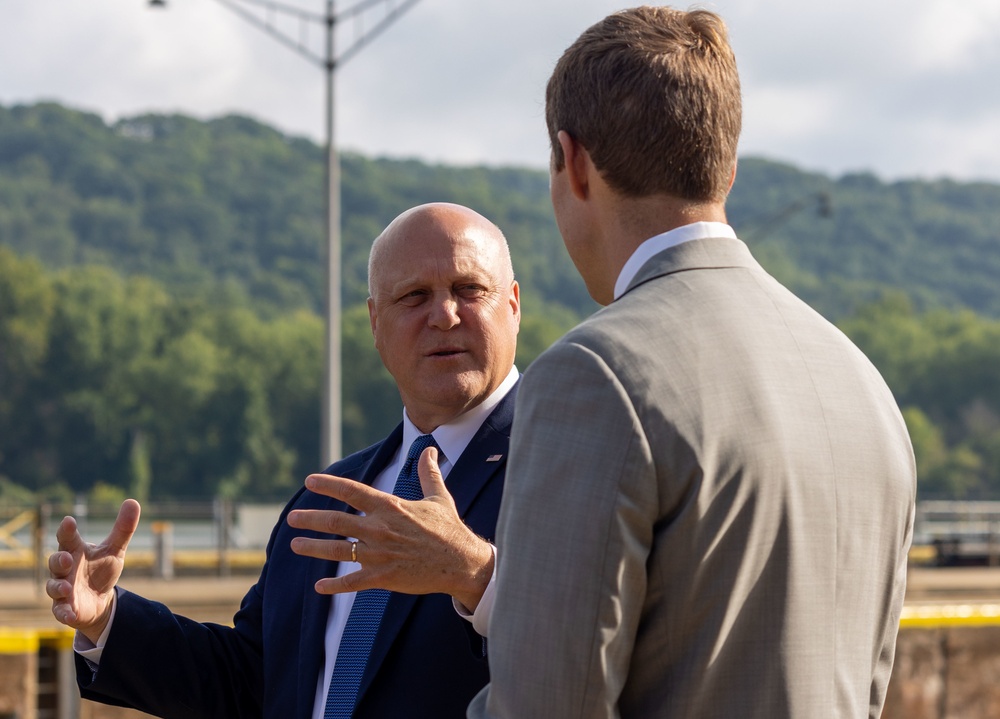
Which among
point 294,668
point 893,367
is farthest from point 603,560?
point 893,367

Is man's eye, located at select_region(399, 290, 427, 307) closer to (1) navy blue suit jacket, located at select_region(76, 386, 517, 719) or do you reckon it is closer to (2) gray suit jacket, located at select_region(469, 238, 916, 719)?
(1) navy blue suit jacket, located at select_region(76, 386, 517, 719)

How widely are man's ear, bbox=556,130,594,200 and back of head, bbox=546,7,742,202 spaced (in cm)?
1

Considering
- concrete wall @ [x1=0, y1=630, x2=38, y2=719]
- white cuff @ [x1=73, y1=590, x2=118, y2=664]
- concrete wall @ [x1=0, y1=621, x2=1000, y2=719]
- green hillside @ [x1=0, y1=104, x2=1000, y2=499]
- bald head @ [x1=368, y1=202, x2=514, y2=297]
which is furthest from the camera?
green hillside @ [x1=0, y1=104, x2=1000, y2=499]

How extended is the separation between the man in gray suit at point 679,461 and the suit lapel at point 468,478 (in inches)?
38.5

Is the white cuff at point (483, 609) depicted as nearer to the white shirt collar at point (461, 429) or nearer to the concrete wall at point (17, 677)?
the white shirt collar at point (461, 429)

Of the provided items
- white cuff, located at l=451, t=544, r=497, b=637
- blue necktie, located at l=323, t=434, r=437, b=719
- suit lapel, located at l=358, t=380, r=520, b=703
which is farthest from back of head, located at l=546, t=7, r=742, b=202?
blue necktie, located at l=323, t=434, r=437, b=719

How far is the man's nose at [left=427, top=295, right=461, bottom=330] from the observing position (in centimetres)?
356

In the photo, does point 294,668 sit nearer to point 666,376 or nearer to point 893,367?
point 666,376

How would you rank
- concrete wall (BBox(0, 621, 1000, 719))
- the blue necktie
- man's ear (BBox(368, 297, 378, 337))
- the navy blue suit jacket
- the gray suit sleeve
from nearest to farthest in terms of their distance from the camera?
the gray suit sleeve → the navy blue suit jacket → the blue necktie → man's ear (BBox(368, 297, 378, 337)) → concrete wall (BBox(0, 621, 1000, 719))

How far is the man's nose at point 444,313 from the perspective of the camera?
3557mm

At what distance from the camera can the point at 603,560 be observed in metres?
2.00

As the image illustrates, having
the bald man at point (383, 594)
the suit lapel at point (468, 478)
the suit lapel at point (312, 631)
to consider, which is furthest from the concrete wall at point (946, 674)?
the suit lapel at point (312, 631)

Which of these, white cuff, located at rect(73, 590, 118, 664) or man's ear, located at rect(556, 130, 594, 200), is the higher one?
man's ear, located at rect(556, 130, 594, 200)

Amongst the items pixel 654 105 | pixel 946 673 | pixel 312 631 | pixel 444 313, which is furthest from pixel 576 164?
pixel 946 673
